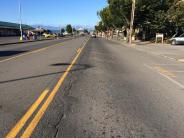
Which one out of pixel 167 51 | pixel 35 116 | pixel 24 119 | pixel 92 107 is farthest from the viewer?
pixel 167 51

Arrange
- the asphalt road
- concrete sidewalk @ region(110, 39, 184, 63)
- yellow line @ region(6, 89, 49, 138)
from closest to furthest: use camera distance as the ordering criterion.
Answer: yellow line @ region(6, 89, 49, 138), the asphalt road, concrete sidewalk @ region(110, 39, 184, 63)

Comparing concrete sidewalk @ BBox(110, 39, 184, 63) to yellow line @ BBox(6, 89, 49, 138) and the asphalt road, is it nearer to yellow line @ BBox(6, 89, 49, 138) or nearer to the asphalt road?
the asphalt road

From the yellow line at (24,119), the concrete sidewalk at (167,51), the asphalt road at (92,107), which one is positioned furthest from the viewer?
the concrete sidewalk at (167,51)

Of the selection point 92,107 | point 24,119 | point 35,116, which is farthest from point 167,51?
point 24,119

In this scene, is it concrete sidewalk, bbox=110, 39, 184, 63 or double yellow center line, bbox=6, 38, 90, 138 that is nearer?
double yellow center line, bbox=6, 38, 90, 138

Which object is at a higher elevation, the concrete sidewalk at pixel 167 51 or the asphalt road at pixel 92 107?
the asphalt road at pixel 92 107

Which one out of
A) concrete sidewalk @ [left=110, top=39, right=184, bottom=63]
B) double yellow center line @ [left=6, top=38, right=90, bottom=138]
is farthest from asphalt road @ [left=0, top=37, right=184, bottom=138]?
concrete sidewalk @ [left=110, top=39, right=184, bottom=63]

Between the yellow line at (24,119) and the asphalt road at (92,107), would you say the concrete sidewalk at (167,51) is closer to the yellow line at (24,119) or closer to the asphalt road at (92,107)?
the asphalt road at (92,107)

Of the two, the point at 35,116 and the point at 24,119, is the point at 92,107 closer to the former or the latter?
the point at 35,116

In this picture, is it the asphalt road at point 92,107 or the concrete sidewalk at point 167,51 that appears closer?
the asphalt road at point 92,107

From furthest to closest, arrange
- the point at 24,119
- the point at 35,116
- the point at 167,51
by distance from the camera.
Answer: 1. the point at 167,51
2. the point at 35,116
3. the point at 24,119

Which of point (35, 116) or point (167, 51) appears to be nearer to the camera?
point (35, 116)

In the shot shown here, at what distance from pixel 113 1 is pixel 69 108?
174 ft

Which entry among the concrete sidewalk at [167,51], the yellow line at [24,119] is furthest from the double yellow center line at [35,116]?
the concrete sidewalk at [167,51]
